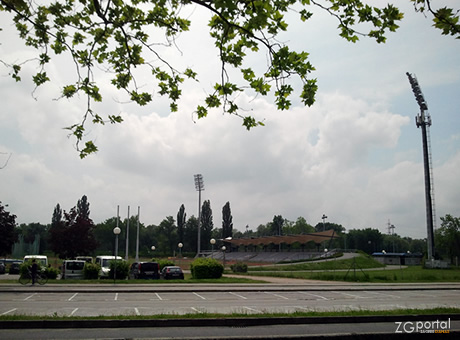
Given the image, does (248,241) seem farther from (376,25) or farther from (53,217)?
(376,25)

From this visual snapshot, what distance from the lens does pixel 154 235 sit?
134 m

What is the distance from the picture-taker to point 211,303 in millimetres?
16656

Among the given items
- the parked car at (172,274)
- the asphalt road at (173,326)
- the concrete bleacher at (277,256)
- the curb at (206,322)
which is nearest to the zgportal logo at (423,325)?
the asphalt road at (173,326)

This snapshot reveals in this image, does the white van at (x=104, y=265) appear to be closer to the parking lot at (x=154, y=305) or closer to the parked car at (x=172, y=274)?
the parked car at (x=172, y=274)

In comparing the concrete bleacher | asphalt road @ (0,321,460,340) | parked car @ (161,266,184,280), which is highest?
asphalt road @ (0,321,460,340)

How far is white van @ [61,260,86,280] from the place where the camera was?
29.3m

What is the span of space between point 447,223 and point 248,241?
4118 centimetres

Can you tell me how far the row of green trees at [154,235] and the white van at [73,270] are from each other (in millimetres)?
9973

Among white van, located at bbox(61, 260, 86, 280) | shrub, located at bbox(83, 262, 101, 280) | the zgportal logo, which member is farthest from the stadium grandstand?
the zgportal logo

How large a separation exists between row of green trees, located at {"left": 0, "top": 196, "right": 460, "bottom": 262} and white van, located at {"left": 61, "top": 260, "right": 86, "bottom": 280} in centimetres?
997

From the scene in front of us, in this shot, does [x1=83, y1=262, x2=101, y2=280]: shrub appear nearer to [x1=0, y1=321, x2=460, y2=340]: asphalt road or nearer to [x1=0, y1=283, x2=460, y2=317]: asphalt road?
[x1=0, y1=283, x2=460, y2=317]: asphalt road

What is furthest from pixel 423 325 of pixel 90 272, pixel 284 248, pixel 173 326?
pixel 284 248

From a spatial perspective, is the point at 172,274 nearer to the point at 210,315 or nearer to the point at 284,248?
the point at 210,315

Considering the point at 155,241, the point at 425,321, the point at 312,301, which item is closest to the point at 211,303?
the point at 312,301
